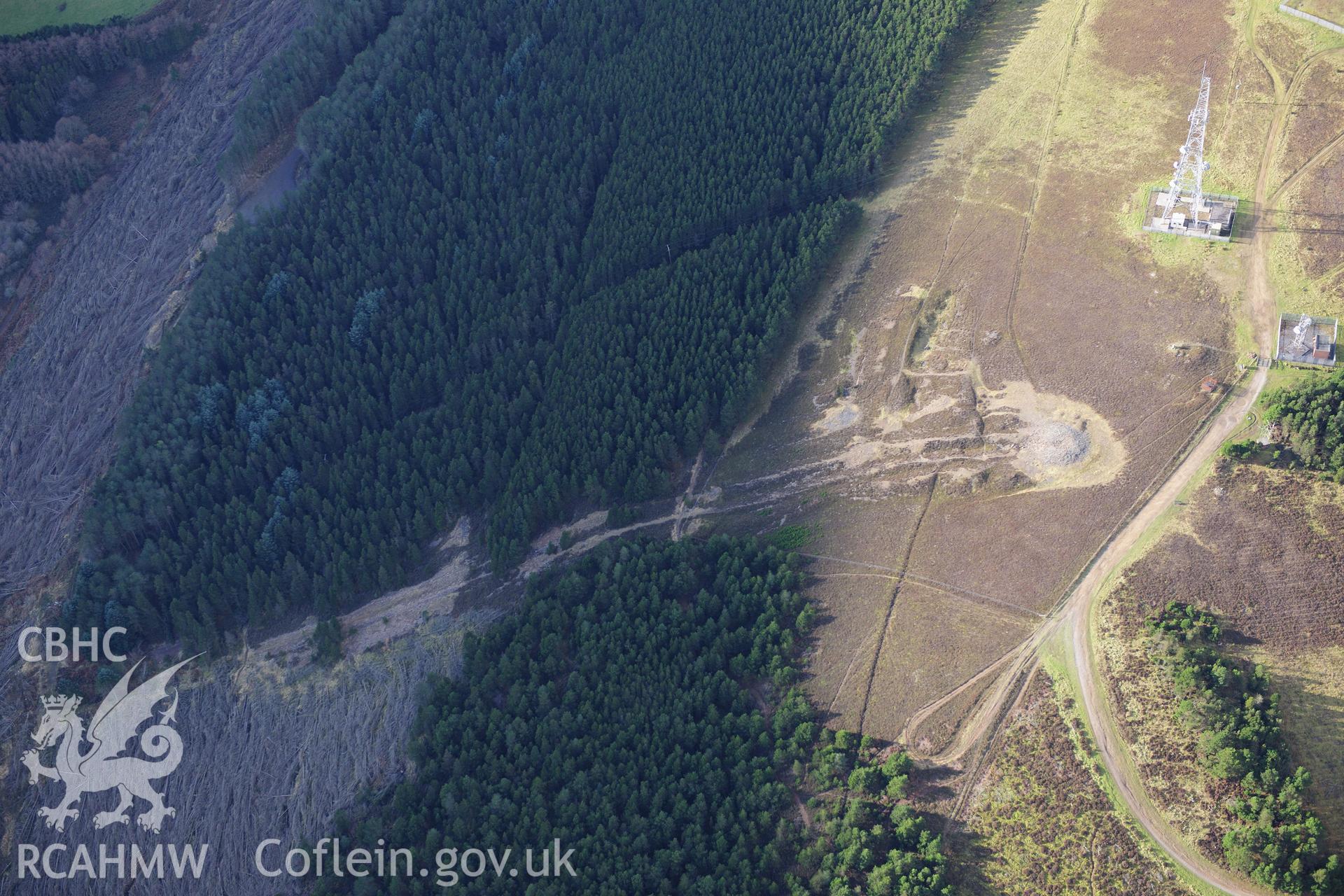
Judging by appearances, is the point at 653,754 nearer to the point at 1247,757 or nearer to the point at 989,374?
the point at 1247,757

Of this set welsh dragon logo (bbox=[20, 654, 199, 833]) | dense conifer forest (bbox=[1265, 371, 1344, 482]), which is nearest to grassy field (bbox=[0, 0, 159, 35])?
welsh dragon logo (bbox=[20, 654, 199, 833])

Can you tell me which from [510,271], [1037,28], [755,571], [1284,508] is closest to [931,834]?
[755,571]

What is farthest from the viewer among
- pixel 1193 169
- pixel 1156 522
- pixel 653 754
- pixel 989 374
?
pixel 1193 169

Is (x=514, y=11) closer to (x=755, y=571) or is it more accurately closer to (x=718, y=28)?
(x=718, y=28)

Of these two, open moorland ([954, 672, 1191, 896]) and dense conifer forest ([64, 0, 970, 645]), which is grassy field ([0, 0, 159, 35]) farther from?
open moorland ([954, 672, 1191, 896])

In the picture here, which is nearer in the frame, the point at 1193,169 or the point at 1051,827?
the point at 1051,827

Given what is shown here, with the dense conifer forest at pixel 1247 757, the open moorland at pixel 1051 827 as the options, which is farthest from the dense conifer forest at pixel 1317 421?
the open moorland at pixel 1051 827

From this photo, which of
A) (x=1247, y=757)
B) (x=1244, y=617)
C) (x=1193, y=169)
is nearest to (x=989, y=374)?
(x=1193, y=169)
